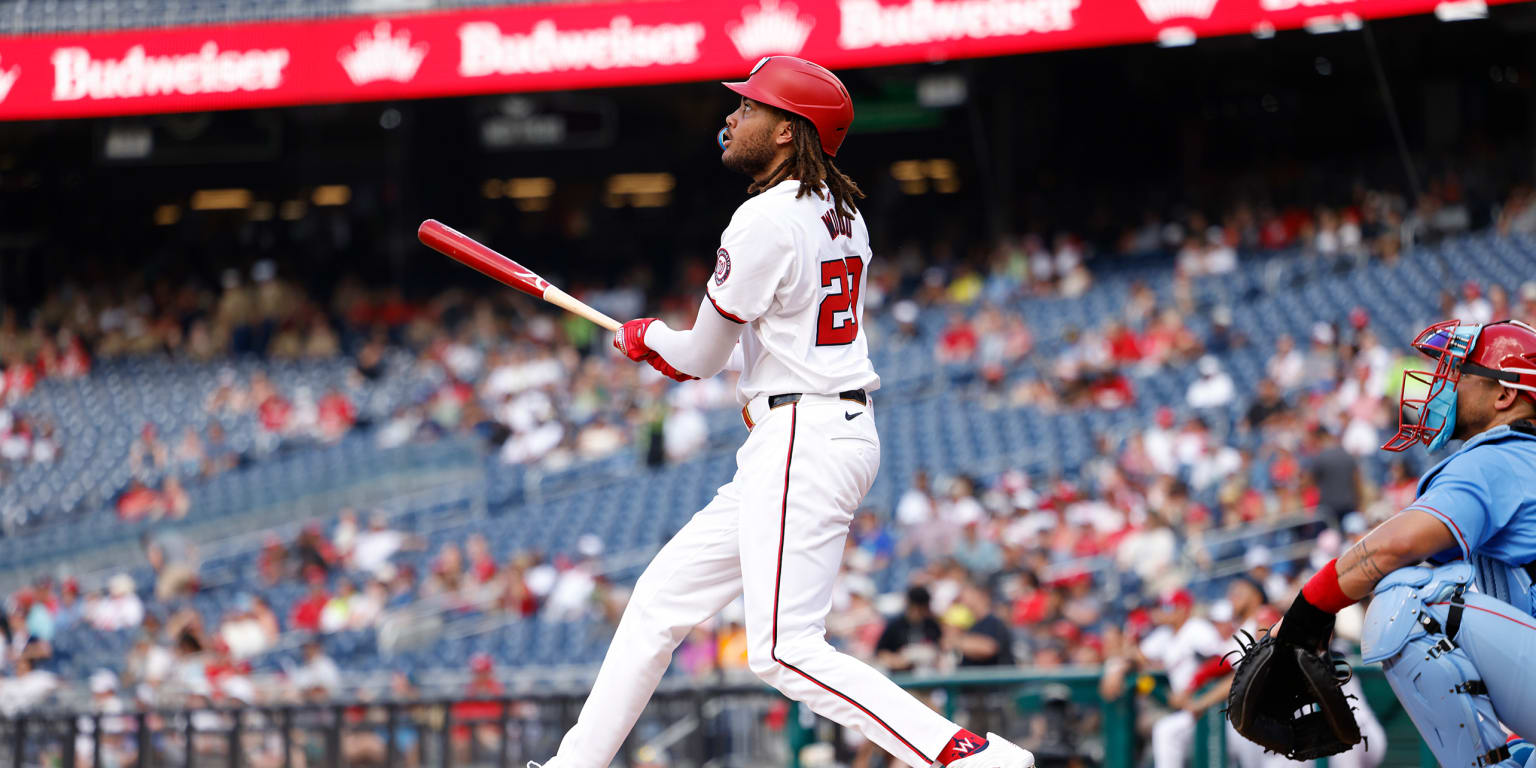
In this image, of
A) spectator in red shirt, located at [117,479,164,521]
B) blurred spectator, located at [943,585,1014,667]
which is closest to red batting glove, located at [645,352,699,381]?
blurred spectator, located at [943,585,1014,667]

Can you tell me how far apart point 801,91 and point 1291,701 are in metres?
1.63

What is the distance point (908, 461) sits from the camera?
1409cm

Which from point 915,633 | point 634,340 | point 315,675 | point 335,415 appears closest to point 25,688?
point 315,675

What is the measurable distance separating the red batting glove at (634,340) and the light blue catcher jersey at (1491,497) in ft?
5.36

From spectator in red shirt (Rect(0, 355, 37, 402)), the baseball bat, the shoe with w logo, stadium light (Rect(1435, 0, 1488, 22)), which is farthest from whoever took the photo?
spectator in red shirt (Rect(0, 355, 37, 402))

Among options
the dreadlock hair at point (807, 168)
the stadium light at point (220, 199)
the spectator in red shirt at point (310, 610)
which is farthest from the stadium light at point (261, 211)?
the dreadlock hair at point (807, 168)

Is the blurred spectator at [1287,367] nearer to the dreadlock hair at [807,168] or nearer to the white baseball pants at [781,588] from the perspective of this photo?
the dreadlock hair at [807,168]

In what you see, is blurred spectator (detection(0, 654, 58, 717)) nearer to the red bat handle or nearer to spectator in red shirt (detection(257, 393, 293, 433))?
spectator in red shirt (detection(257, 393, 293, 433))

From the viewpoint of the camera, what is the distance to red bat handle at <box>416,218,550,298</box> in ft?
13.5

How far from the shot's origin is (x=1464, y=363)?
330 centimetres

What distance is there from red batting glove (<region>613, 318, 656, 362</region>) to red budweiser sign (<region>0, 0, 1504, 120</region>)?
12.1 meters

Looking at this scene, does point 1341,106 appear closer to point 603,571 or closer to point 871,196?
point 871,196

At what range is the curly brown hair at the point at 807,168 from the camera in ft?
12.0

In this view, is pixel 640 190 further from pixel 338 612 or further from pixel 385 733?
pixel 385 733
